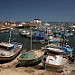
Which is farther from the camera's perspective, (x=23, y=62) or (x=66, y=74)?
(x=23, y=62)

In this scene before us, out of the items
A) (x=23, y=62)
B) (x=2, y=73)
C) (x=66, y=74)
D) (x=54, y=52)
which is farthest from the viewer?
(x=54, y=52)

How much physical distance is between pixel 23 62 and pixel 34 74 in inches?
167

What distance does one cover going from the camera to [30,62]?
2022 cm

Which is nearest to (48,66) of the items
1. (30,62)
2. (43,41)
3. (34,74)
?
(34,74)

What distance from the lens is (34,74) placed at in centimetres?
1627

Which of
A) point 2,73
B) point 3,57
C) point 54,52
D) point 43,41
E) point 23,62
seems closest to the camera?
point 2,73

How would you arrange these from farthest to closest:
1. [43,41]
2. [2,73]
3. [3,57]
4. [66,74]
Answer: [43,41] < [3,57] < [66,74] < [2,73]

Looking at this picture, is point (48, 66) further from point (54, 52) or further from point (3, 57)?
point (3, 57)

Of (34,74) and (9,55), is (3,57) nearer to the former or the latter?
(9,55)

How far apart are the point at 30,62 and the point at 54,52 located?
6117 mm

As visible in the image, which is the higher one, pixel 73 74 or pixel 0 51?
pixel 0 51

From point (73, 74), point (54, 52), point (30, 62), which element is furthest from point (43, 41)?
point (73, 74)

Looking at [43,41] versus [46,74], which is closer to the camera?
[46,74]

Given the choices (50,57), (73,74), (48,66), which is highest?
(50,57)
